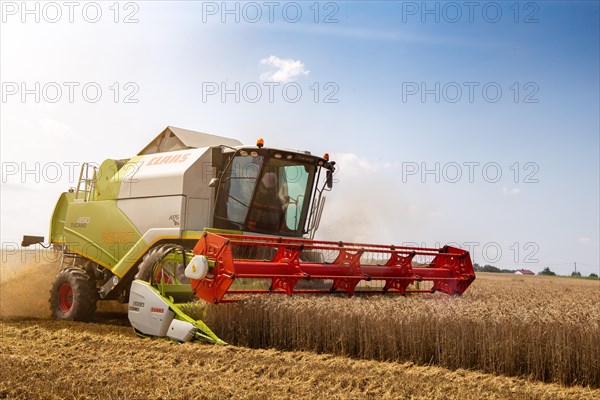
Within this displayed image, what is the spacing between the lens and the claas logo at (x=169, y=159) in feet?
28.5

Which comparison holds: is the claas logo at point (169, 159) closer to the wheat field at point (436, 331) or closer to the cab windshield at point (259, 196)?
the cab windshield at point (259, 196)

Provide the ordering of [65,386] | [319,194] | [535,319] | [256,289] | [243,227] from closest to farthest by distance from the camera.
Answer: [65,386], [535,319], [256,289], [243,227], [319,194]

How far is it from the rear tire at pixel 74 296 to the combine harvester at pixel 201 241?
1 cm

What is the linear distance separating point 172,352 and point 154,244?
2.79 m

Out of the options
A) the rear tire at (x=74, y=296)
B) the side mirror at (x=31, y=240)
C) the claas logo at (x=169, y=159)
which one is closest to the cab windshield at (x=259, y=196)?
the claas logo at (x=169, y=159)

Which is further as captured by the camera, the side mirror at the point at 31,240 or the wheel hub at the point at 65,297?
the side mirror at the point at 31,240

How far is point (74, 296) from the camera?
870cm

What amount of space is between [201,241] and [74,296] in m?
3.29

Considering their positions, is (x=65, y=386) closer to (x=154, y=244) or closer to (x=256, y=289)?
Answer: (x=256, y=289)

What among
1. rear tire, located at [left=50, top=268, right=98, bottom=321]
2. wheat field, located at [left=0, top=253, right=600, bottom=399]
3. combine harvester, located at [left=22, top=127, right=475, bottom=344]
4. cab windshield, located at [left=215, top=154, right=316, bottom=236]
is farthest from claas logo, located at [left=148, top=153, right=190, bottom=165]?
wheat field, located at [left=0, top=253, right=600, bottom=399]

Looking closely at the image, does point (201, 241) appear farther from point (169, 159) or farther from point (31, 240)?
point (31, 240)

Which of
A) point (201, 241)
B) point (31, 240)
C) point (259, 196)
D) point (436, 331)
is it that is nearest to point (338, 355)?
point (436, 331)

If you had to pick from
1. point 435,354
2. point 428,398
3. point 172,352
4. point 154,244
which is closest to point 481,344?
point 435,354

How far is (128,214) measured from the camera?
895cm
